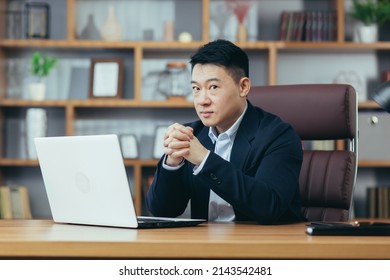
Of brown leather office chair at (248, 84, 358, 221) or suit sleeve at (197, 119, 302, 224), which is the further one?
brown leather office chair at (248, 84, 358, 221)

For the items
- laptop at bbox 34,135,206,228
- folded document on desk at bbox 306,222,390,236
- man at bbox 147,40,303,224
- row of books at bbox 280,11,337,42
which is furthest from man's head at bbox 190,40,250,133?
row of books at bbox 280,11,337,42

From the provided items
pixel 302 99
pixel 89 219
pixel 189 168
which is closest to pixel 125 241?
pixel 89 219

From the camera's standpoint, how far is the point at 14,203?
4625 millimetres

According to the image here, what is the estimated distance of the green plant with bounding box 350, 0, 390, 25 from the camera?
14.9ft

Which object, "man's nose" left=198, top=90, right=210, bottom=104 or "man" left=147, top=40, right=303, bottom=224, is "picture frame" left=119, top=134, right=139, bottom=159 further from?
"man's nose" left=198, top=90, right=210, bottom=104

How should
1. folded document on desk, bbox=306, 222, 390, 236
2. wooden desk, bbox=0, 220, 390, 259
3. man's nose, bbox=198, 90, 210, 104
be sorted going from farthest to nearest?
man's nose, bbox=198, 90, 210, 104
folded document on desk, bbox=306, 222, 390, 236
wooden desk, bbox=0, 220, 390, 259

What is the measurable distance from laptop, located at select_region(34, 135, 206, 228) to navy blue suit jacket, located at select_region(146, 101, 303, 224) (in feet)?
0.46

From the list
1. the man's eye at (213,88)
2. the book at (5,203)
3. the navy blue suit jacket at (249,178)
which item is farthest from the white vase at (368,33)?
the man's eye at (213,88)

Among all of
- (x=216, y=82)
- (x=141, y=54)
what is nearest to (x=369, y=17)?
(x=141, y=54)

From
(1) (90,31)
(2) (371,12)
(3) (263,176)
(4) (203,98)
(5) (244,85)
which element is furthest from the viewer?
(1) (90,31)

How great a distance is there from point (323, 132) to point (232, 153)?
451mm

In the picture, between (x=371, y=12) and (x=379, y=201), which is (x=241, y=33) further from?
(x=379, y=201)

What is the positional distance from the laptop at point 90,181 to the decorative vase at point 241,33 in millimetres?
2923

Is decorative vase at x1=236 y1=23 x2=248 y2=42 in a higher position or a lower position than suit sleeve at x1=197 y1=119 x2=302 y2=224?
higher
